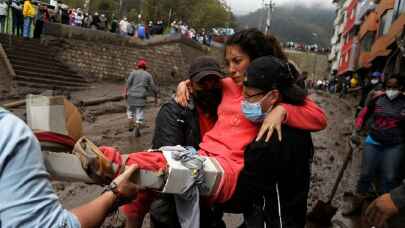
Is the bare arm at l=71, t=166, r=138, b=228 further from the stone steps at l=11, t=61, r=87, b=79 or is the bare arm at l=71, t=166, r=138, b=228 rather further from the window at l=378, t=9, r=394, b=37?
the window at l=378, t=9, r=394, b=37

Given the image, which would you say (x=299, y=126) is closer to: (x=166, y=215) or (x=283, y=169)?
(x=283, y=169)

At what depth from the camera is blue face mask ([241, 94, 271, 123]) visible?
2.04m

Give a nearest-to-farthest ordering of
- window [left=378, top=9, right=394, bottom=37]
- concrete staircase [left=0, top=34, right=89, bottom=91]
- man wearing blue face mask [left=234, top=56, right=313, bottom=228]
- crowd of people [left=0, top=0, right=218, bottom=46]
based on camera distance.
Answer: man wearing blue face mask [left=234, top=56, right=313, bottom=228] → concrete staircase [left=0, top=34, right=89, bottom=91] → crowd of people [left=0, top=0, right=218, bottom=46] → window [left=378, top=9, right=394, bottom=37]

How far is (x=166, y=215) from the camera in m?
2.24

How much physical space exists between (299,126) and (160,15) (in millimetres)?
42576

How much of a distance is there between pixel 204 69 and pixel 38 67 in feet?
52.6

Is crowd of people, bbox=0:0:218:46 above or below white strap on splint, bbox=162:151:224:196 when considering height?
above

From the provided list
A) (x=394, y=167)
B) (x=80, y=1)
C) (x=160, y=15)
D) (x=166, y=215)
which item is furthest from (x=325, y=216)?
(x=80, y=1)

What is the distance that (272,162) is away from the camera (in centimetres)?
186

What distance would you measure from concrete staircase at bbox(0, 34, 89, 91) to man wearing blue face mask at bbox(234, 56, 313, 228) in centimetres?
1411

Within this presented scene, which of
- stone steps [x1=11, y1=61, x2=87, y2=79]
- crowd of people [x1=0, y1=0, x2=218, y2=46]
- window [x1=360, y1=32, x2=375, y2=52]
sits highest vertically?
window [x1=360, y1=32, x2=375, y2=52]

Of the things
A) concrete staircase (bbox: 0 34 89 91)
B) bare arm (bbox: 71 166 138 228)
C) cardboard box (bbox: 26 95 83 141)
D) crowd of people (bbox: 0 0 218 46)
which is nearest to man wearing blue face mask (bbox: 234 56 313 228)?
bare arm (bbox: 71 166 138 228)

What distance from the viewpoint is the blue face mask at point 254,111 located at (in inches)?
80.1

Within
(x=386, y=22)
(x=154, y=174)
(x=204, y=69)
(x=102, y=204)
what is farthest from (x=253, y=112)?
(x=386, y=22)
